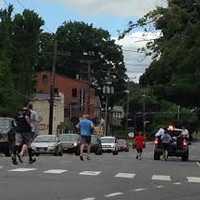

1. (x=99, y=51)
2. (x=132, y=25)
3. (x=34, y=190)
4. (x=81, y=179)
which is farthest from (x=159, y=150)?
(x=99, y=51)

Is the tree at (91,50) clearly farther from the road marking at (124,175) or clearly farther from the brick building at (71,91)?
the road marking at (124,175)

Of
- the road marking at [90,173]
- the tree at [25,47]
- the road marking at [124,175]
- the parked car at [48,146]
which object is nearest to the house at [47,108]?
the tree at [25,47]

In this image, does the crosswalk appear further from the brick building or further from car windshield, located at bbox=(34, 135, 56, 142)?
the brick building

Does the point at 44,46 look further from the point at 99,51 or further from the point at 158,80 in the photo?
the point at 158,80

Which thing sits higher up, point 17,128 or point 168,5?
point 168,5

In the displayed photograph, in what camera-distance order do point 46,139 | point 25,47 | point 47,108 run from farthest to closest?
point 47,108 < point 25,47 < point 46,139

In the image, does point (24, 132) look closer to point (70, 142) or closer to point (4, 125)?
point (4, 125)

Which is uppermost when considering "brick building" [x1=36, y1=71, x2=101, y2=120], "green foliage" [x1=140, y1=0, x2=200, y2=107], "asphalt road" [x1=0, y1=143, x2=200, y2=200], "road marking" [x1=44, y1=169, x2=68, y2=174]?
"brick building" [x1=36, y1=71, x2=101, y2=120]

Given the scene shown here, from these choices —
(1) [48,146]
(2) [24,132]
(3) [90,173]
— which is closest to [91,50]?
(1) [48,146]

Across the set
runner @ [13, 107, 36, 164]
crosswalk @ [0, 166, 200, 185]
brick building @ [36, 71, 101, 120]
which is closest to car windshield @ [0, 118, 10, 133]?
runner @ [13, 107, 36, 164]

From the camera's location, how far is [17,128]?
79.7ft

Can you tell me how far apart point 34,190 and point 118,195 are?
1.75m

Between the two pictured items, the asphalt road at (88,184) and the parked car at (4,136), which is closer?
the asphalt road at (88,184)

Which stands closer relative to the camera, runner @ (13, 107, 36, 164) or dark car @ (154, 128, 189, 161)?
runner @ (13, 107, 36, 164)
